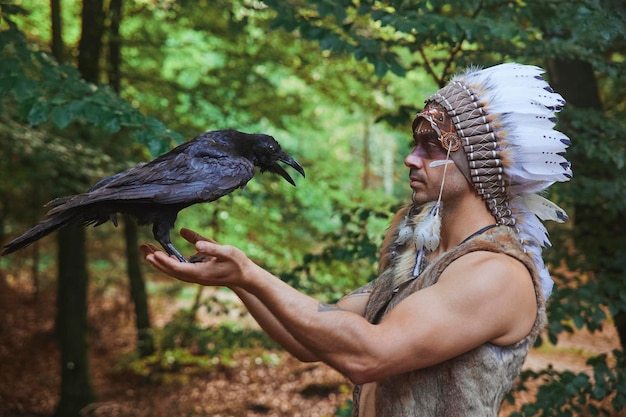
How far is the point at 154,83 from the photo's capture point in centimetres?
808

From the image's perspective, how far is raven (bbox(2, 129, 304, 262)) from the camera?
192 centimetres

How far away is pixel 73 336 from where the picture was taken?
7.73 metres

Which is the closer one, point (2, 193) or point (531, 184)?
point (531, 184)

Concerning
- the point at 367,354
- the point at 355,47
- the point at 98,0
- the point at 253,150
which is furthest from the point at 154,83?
the point at 367,354

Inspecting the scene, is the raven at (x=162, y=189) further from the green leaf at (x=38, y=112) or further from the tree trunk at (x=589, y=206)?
the tree trunk at (x=589, y=206)

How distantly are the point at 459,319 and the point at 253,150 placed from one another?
91 cm

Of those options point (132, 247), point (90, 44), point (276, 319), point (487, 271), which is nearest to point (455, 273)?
point (487, 271)

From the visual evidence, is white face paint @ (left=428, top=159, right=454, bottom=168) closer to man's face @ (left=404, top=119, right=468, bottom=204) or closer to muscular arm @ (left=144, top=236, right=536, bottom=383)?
man's face @ (left=404, top=119, right=468, bottom=204)

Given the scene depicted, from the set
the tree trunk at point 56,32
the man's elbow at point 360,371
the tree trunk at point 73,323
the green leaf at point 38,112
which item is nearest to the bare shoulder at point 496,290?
the man's elbow at point 360,371

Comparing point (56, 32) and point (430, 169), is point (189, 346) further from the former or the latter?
point (430, 169)

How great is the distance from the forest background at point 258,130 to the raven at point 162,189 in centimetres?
145

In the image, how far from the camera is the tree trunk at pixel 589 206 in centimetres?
470

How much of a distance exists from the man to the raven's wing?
19 centimetres

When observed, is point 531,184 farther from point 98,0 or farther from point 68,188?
point 98,0
